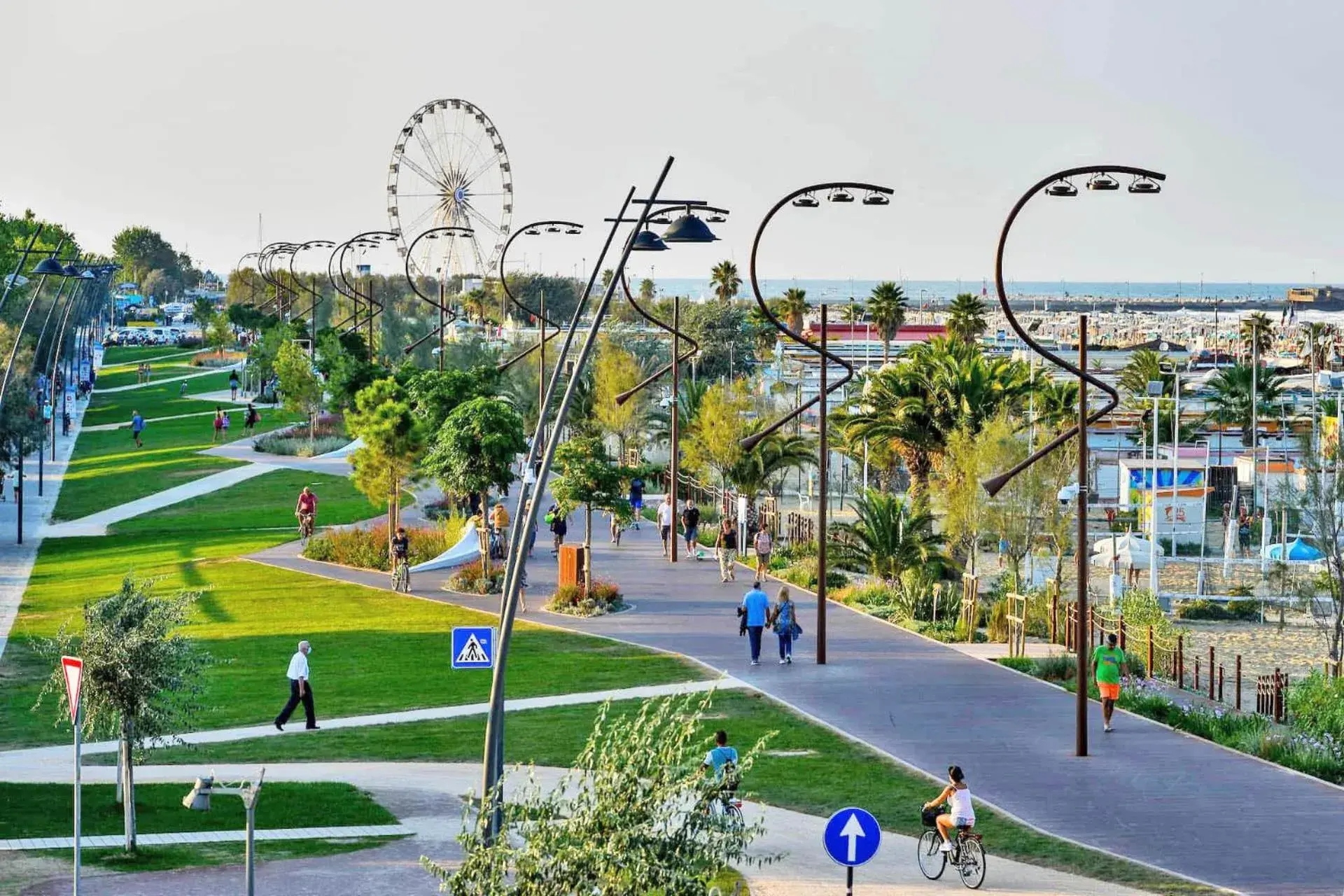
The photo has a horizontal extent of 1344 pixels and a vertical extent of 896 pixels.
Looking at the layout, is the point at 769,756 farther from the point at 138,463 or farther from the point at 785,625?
the point at 138,463


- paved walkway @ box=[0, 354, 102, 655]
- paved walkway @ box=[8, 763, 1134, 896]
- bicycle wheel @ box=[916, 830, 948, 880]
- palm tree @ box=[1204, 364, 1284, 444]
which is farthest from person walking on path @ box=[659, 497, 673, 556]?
palm tree @ box=[1204, 364, 1284, 444]

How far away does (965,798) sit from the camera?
57.5ft

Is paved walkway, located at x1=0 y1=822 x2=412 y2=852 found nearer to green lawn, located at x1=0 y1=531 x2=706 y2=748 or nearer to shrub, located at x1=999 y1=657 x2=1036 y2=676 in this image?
green lawn, located at x1=0 y1=531 x2=706 y2=748

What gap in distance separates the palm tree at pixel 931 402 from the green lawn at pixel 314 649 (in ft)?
48.3

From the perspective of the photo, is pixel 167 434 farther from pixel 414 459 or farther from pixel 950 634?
pixel 950 634

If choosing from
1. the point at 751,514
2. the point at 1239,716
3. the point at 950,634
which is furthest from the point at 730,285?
the point at 1239,716

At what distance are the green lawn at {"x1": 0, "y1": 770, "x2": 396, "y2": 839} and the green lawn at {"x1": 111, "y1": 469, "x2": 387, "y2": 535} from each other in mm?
26094

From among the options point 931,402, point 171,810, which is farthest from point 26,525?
point 171,810

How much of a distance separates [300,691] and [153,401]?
75850 mm

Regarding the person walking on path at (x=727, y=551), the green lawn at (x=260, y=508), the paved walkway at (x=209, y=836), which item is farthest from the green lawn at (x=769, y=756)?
the green lawn at (x=260, y=508)

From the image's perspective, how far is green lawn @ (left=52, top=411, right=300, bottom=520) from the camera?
190ft

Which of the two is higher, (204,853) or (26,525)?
(26,525)

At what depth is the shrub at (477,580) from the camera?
123 ft

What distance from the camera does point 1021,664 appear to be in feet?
97.3
